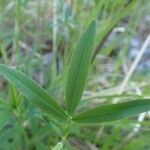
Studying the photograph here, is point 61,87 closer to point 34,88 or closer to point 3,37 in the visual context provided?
point 3,37

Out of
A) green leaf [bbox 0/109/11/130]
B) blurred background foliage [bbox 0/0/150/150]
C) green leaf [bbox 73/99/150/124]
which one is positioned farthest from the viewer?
blurred background foliage [bbox 0/0/150/150]

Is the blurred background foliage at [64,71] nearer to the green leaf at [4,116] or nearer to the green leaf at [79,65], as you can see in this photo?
the green leaf at [4,116]

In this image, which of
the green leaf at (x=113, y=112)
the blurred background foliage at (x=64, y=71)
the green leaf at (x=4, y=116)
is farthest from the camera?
the blurred background foliage at (x=64, y=71)

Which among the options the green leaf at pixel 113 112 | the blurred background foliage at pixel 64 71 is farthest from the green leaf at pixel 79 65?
the blurred background foliage at pixel 64 71

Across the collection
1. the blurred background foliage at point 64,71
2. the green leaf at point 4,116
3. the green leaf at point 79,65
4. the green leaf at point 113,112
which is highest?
the green leaf at point 79,65

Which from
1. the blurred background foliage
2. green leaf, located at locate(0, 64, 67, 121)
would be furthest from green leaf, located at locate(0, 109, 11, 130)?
green leaf, located at locate(0, 64, 67, 121)

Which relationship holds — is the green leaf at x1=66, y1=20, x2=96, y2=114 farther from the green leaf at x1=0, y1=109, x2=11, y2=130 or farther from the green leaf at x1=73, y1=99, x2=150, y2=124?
the green leaf at x1=0, y1=109, x2=11, y2=130
